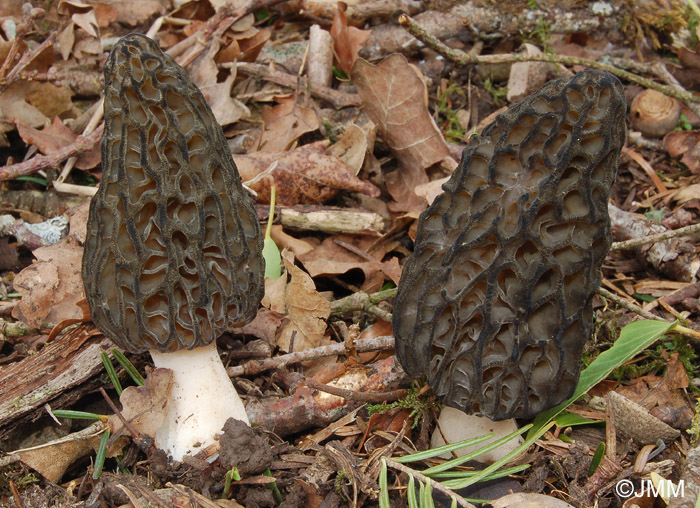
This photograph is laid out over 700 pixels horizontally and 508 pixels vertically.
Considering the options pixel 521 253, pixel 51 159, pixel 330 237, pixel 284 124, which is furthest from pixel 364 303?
pixel 51 159

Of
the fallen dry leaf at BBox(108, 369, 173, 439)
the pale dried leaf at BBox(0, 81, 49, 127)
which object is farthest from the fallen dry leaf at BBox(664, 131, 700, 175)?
the pale dried leaf at BBox(0, 81, 49, 127)

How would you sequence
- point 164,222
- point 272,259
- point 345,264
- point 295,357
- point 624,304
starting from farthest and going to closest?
point 345,264
point 272,259
point 624,304
point 295,357
point 164,222

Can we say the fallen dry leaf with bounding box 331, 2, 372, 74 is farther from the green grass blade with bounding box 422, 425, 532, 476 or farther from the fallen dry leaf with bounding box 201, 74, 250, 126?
the green grass blade with bounding box 422, 425, 532, 476

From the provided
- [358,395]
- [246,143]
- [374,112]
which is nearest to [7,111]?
[246,143]

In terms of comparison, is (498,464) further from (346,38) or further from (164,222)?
(346,38)

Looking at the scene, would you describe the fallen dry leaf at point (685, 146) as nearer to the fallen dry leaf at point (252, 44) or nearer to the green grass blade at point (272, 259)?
the green grass blade at point (272, 259)

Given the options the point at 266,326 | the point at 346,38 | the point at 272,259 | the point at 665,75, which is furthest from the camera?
the point at 346,38

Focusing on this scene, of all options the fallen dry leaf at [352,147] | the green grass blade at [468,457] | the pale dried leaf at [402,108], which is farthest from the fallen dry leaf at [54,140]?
the green grass blade at [468,457]
